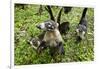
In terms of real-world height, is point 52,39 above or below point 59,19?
below

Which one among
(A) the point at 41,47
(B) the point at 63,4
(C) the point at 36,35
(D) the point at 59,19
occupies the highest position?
(B) the point at 63,4

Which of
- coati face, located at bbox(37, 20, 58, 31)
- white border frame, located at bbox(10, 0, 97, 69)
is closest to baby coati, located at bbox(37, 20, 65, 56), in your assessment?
coati face, located at bbox(37, 20, 58, 31)

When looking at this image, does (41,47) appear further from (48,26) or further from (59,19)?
(59,19)

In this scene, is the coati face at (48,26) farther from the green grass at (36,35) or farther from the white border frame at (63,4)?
the white border frame at (63,4)

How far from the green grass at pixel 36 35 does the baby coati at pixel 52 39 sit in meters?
0.05

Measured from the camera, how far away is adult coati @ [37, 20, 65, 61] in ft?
7.11

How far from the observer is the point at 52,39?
2.20 m

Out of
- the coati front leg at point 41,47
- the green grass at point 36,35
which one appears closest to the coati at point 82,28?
the green grass at point 36,35

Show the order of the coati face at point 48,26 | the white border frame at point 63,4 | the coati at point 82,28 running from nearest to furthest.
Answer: the white border frame at point 63,4 → the coati face at point 48,26 → the coati at point 82,28

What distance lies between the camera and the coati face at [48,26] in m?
2.16

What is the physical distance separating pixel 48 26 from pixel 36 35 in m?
0.16

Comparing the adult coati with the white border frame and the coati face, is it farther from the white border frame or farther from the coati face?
the white border frame

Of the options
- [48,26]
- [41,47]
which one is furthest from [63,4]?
[41,47]

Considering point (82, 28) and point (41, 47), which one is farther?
point (82, 28)
